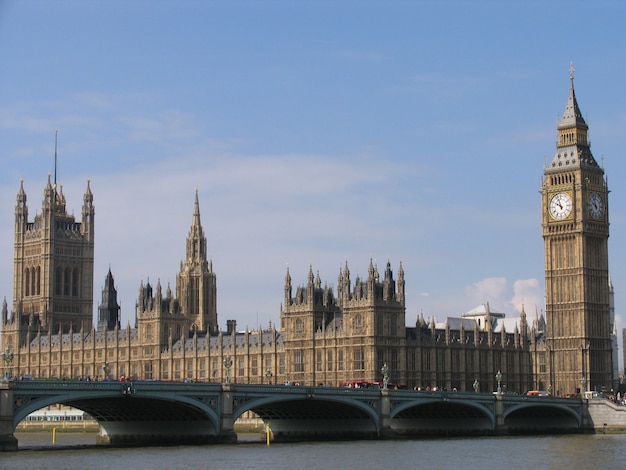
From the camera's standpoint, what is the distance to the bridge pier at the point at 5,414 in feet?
267

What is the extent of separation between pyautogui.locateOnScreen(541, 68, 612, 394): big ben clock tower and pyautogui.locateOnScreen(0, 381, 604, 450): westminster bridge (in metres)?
28.7

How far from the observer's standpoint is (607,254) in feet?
507

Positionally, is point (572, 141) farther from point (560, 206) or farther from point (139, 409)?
point (139, 409)

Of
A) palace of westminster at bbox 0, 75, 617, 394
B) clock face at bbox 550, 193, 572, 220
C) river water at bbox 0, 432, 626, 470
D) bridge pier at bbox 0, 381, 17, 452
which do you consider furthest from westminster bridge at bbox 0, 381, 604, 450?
clock face at bbox 550, 193, 572, 220

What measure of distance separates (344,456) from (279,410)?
19.2 metres

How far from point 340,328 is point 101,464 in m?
67.6

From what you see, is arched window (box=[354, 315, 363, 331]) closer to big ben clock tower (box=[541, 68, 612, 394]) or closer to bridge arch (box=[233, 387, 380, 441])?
big ben clock tower (box=[541, 68, 612, 394])

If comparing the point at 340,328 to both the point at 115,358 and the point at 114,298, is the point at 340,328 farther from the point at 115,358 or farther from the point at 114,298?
the point at 114,298

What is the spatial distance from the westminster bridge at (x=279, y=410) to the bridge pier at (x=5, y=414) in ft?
0.19

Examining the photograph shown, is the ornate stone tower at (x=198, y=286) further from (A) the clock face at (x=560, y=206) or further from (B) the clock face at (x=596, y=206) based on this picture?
(B) the clock face at (x=596, y=206)

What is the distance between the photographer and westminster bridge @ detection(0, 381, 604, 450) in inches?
3351

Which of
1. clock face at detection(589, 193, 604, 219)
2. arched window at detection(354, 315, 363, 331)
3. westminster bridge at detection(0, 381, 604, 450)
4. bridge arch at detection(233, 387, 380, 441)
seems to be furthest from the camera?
clock face at detection(589, 193, 604, 219)

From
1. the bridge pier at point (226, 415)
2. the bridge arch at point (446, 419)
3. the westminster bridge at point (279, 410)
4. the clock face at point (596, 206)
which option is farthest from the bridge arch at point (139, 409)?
the clock face at point (596, 206)

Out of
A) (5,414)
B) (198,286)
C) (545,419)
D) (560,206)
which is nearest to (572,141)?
(560,206)
